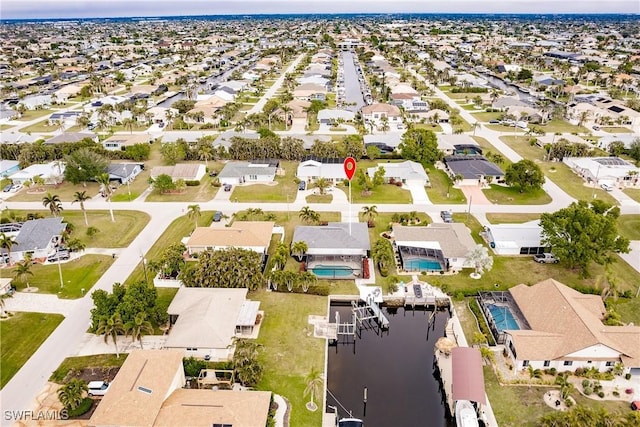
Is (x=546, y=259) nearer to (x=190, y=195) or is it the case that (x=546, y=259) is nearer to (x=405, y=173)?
(x=405, y=173)

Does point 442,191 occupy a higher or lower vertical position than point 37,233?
lower

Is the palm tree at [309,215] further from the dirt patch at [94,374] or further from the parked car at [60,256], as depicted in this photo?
the dirt patch at [94,374]

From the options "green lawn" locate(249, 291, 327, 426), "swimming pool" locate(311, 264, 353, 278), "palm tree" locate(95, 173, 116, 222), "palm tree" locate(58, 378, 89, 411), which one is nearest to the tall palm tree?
"palm tree" locate(95, 173, 116, 222)

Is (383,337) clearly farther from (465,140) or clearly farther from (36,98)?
(36,98)

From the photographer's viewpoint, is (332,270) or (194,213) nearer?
(332,270)

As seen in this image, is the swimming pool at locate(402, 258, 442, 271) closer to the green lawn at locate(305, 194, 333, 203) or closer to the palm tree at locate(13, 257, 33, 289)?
the green lawn at locate(305, 194, 333, 203)

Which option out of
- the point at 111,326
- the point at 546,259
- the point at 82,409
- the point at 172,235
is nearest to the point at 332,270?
the point at 172,235
